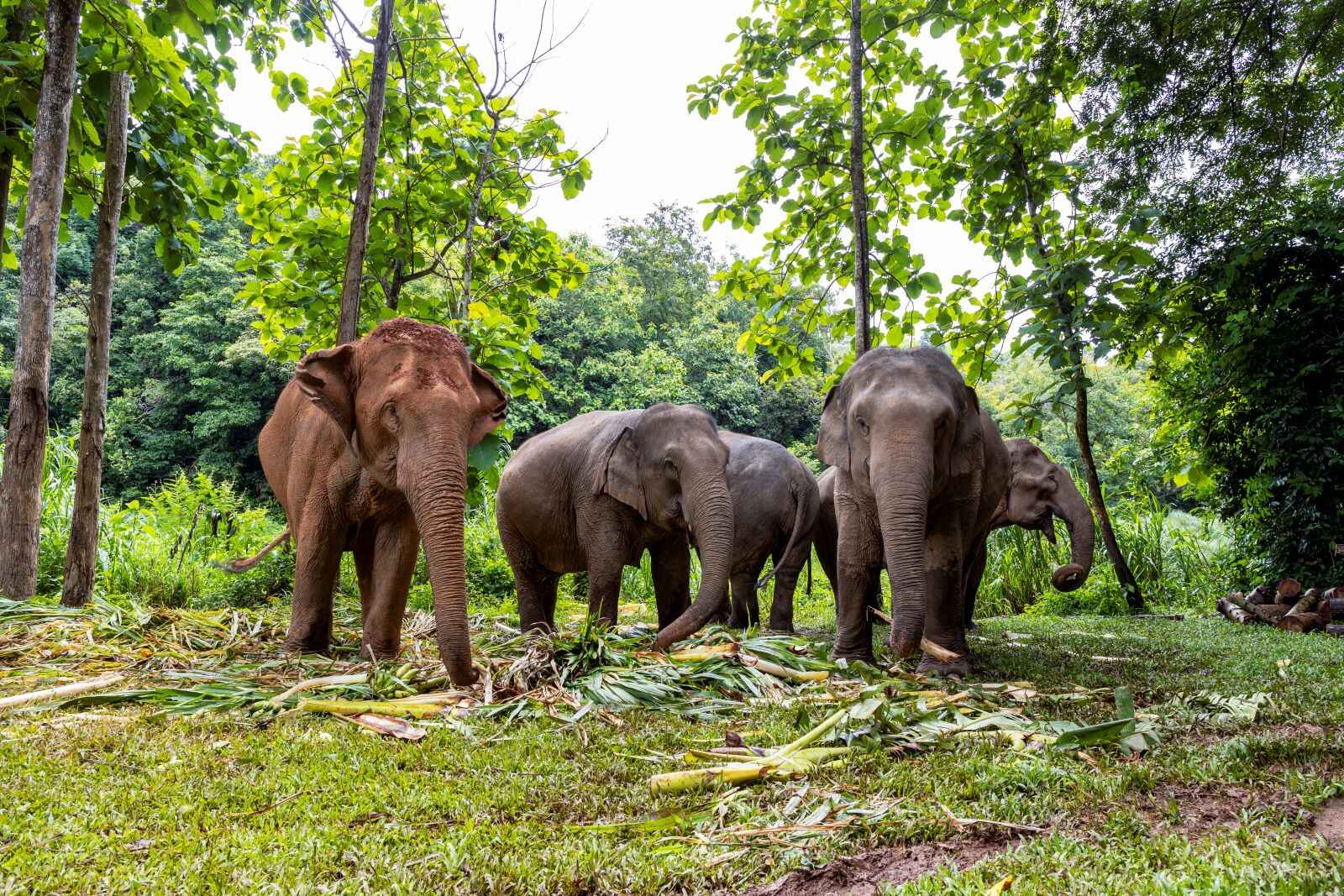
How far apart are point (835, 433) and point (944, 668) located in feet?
5.71

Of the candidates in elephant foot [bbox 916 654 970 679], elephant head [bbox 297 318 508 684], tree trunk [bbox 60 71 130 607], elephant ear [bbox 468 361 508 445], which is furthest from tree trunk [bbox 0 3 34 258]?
elephant foot [bbox 916 654 970 679]

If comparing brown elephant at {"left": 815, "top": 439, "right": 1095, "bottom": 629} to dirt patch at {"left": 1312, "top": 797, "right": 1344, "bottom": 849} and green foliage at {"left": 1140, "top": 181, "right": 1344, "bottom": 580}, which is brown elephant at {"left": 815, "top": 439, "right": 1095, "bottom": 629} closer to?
green foliage at {"left": 1140, "top": 181, "right": 1344, "bottom": 580}

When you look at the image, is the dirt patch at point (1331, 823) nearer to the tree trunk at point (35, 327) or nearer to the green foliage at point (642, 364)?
the tree trunk at point (35, 327)

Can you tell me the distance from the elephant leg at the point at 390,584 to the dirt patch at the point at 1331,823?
14.2 feet

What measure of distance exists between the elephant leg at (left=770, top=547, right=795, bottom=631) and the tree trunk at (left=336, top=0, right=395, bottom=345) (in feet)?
15.0

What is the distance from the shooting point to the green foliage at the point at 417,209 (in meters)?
8.21

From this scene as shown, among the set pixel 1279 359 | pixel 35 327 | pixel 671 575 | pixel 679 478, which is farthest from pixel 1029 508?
pixel 35 327

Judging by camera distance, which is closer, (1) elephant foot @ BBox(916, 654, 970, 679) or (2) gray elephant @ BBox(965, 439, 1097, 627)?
(1) elephant foot @ BBox(916, 654, 970, 679)

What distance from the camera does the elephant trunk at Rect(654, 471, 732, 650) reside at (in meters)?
5.45

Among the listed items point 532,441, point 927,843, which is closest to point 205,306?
point 532,441

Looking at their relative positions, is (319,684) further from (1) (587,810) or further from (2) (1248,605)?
(2) (1248,605)

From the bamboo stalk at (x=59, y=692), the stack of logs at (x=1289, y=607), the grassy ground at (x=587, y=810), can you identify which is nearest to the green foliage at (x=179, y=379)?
the bamboo stalk at (x=59, y=692)

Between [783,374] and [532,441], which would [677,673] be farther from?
[783,374]

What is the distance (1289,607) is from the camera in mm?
9242
